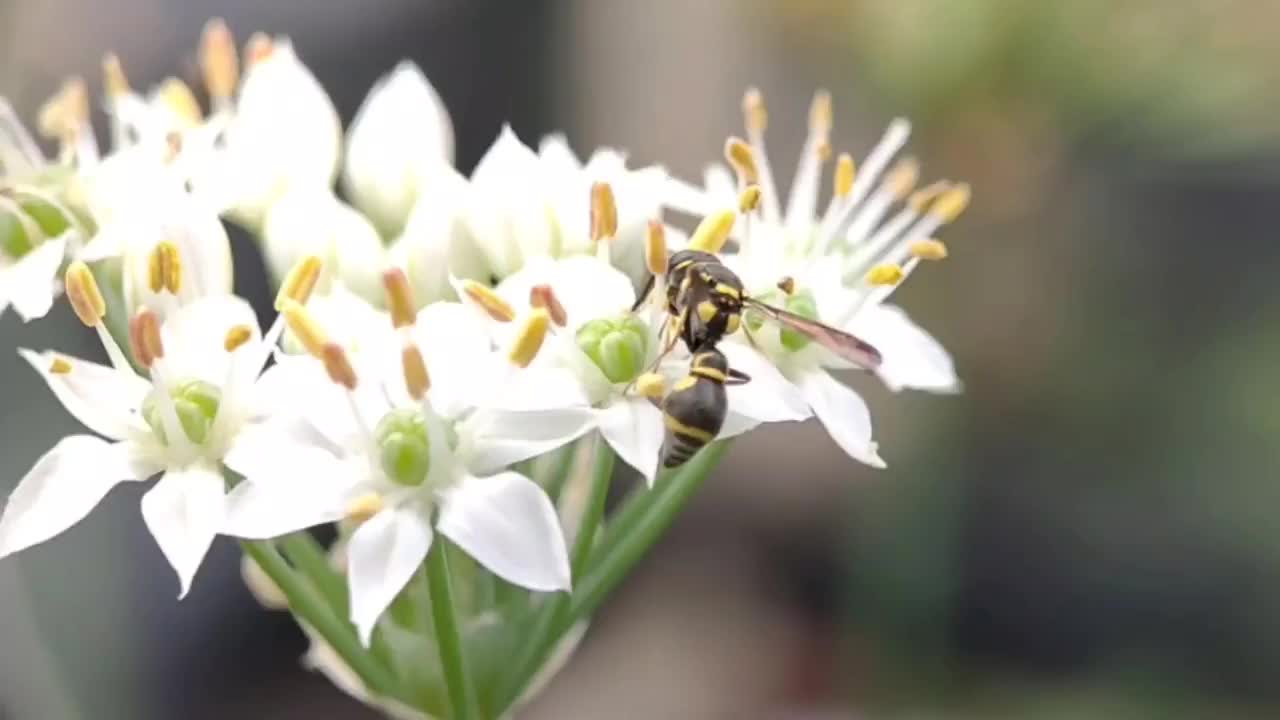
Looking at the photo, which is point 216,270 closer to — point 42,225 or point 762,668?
point 42,225

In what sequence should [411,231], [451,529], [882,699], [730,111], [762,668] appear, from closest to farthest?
1. [451,529]
2. [411,231]
3. [882,699]
4. [762,668]
5. [730,111]

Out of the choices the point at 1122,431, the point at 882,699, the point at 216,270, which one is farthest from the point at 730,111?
the point at 216,270

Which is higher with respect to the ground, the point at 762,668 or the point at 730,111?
the point at 730,111

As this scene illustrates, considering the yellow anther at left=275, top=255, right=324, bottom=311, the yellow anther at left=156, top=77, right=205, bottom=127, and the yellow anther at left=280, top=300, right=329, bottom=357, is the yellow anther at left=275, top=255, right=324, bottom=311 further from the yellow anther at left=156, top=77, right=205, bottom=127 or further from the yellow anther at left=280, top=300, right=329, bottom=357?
the yellow anther at left=156, top=77, right=205, bottom=127

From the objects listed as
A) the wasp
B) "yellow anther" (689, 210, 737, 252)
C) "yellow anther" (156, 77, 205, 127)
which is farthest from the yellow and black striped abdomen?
"yellow anther" (156, 77, 205, 127)

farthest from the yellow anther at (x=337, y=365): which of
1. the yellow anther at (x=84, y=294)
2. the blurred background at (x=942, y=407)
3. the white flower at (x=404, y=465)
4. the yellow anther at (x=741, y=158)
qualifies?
the blurred background at (x=942, y=407)

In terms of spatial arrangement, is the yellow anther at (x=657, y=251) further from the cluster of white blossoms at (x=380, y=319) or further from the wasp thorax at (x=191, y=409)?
the wasp thorax at (x=191, y=409)

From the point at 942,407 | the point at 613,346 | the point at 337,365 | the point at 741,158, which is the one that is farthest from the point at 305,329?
the point at 942,407
